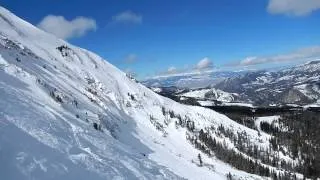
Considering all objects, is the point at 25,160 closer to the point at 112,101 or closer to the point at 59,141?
the point at 59,141

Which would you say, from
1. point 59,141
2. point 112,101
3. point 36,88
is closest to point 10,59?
point 36,88

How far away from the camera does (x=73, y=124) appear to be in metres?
72.4

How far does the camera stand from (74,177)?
45.3m

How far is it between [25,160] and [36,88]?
205 feet

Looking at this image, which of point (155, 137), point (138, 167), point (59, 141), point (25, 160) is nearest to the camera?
point (25, 160)

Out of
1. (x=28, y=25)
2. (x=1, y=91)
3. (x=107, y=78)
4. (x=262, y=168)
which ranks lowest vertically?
(x=262, y=168)

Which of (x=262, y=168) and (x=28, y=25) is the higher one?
(x=28, y=25)

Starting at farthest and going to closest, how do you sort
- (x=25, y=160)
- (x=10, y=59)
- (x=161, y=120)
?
(x=161, y=120) → (x=10, y=59) → (x=25, y=160)

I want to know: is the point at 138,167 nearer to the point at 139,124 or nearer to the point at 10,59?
the point at 10,59

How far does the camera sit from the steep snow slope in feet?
155

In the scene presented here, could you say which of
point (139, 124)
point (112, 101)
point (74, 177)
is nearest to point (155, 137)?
point (139, 124)

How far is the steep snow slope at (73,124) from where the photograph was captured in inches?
1859

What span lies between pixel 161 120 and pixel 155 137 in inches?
1174

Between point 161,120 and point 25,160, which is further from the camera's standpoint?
point 161,120
